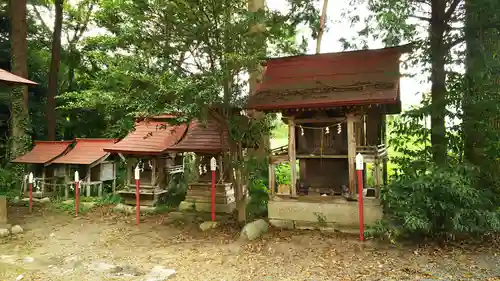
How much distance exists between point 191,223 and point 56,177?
8.35 meters

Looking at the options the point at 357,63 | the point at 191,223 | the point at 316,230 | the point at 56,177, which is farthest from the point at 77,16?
the point at 316,230

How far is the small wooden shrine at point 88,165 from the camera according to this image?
1542 centimetres

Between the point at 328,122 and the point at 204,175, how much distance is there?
18.8ft

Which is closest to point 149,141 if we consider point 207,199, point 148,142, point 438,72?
point 148,142

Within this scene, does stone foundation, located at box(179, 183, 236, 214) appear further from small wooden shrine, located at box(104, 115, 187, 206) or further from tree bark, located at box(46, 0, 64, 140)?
tree bark, located at box(46, 0, 64, 140)

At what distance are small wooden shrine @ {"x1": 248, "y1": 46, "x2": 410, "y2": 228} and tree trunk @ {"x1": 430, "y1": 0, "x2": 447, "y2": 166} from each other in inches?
38.4

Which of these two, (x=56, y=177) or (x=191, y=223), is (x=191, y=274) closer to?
(x=191, y=223)

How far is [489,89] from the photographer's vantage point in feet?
27.3

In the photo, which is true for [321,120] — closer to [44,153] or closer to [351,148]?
[351,148]

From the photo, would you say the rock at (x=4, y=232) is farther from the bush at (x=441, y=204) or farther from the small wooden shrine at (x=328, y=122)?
the bush at (x=441, y=204)

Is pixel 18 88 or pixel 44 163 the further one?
pixel 18 88

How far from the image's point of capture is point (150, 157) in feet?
46.1

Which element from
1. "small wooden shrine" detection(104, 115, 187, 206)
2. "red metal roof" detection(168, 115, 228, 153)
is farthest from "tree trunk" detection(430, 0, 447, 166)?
"small wooden shrine" detection(104, 115, 187, 206)

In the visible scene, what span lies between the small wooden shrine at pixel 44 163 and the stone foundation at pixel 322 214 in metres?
11.2
